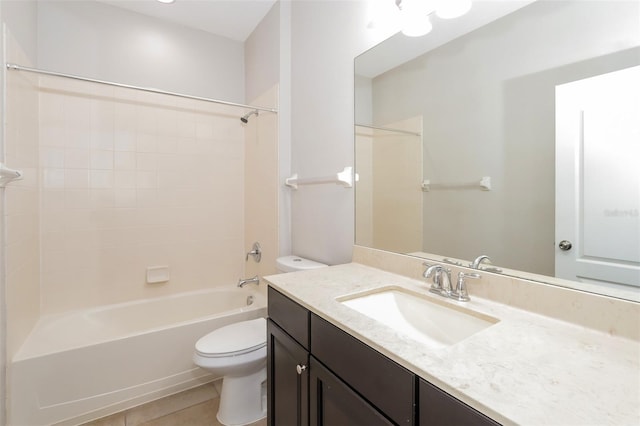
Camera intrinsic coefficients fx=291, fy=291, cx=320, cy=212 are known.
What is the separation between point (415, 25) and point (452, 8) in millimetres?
161

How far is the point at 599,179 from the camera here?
803 mm

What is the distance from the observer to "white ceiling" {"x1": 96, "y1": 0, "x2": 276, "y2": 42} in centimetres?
217

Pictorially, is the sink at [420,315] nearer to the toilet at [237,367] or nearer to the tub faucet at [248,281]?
the toilet at [237,367]

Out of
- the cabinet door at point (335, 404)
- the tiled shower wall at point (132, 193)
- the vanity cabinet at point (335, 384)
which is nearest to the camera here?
the vanity cabinet at point (335, 384)

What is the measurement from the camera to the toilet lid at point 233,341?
1.54 meters

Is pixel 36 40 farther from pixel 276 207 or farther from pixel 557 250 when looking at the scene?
pixel 557 250

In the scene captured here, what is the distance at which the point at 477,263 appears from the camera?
1059 millimetres

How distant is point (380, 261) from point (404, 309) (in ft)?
1.19

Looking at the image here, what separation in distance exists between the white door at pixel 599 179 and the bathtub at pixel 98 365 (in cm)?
184

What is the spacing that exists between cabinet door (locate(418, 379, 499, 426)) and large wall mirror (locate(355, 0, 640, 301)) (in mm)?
579

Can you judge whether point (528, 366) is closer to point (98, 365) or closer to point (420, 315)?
point (420, 315)

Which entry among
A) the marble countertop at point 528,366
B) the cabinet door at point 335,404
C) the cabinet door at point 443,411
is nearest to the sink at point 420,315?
the marble countertop at point 528,366

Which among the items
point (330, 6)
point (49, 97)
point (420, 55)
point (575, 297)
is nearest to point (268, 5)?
point (330, 6)

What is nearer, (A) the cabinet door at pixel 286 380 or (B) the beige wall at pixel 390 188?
(A) the cabinet door at pixel 286 380
